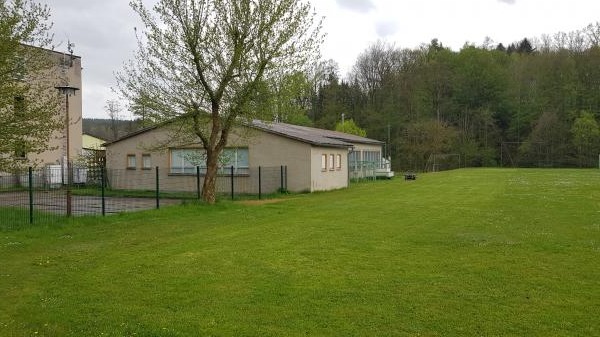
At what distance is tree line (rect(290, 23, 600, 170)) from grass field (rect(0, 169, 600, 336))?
178ft

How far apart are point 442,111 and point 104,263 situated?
72.6 metres

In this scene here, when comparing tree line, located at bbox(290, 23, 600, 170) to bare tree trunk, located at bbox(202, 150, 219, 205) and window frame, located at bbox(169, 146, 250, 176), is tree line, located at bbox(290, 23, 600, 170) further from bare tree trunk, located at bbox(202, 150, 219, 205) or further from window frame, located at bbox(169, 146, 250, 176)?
bare tree trunk, located at bbox(202, 150, 219, 205)

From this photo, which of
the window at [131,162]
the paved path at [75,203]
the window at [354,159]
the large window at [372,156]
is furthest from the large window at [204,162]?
the large window at [372,156]

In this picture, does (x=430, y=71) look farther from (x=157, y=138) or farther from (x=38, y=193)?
(x=38, y=193)

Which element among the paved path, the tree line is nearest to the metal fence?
the paved path

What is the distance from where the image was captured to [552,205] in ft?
62.2

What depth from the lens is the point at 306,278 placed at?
813cm

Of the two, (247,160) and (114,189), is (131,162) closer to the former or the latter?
(114,189)

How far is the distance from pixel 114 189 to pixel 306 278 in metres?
26.4

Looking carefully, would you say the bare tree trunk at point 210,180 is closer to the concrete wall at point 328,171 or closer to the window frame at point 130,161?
the concrete wall at point 328,171

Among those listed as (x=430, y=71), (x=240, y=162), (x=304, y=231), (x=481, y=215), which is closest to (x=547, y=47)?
(x=430, y=71)

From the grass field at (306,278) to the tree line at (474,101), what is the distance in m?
54.3

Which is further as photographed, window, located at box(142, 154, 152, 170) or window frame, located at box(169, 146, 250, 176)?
window, located at box(142, 154, 152, 170)

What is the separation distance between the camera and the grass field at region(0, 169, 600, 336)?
603 centimetres
